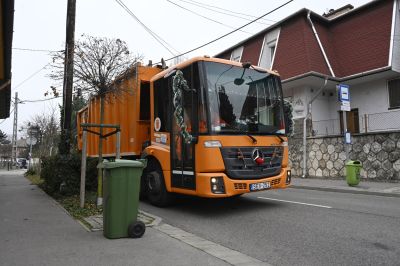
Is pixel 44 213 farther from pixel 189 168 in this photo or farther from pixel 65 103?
pixel 65 103

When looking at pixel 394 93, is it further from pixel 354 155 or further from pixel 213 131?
pixel 213 131

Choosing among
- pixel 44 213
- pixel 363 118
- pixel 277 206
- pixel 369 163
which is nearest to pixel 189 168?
pixel 277 206

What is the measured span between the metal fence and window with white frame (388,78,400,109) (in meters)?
1.12

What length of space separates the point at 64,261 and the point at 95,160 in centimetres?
726

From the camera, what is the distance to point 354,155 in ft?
52.1

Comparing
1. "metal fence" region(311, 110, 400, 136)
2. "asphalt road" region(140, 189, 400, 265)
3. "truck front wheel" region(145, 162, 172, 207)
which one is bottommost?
"asphalt road" region(140, 189, 400, 265)

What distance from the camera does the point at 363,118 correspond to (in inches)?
685

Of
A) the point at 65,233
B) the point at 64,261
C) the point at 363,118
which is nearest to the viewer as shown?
the point at 64,261

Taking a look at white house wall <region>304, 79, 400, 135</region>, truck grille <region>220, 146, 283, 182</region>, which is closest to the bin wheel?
truck grille <region>220, 146, 283, 182</region>

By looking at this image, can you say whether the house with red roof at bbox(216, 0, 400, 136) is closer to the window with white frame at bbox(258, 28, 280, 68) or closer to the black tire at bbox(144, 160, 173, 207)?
the window with white frame at bbox(258, 28, 280, 68)

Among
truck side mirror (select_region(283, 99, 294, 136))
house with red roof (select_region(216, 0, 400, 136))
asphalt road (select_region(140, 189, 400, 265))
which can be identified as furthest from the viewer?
house with red roof (select_region(216, 0, 400, 136))

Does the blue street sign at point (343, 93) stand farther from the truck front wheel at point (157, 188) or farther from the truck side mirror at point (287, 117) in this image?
the truck front wheel at point (157, 188)

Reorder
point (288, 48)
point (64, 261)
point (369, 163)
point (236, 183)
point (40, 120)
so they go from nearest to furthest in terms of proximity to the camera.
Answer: point (64, 261), point (236, 183), point (369, 163), point (288, 48), point (40, 120)

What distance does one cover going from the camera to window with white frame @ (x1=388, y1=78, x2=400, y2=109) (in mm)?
17625
